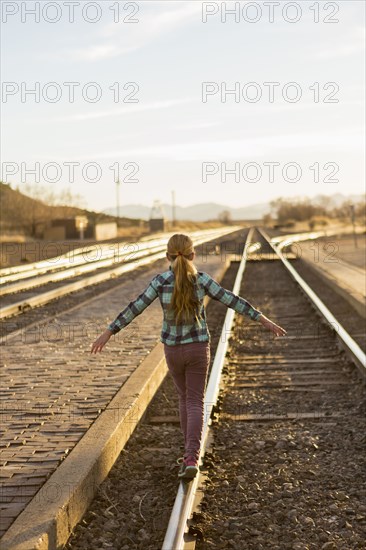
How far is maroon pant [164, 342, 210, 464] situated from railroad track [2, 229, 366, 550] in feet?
0.97

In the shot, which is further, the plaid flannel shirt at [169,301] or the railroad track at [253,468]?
the plaid flannel shirt at [169,301]

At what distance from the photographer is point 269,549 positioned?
16.8 ft

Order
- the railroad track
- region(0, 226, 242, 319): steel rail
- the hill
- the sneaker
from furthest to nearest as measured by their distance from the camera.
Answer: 1. the hill
2. region(0, 226, 242, 319): steel rail
3. the sneaker
4. the railroad track

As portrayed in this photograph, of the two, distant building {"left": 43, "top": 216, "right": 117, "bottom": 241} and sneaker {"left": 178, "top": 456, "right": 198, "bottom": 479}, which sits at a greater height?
distant building {"left": 43, "top": 216, "right": 117, "bottom": 241}

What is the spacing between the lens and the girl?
595cm

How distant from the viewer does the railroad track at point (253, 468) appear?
17.6 ft

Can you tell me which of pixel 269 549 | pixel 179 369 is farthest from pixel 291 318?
pixel 269 549

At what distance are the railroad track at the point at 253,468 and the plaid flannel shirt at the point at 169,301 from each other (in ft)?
3.16

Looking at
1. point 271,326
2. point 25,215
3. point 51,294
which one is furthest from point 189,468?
point 25,215

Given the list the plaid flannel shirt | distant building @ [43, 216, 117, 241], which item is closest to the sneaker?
the plaid flannel shirt

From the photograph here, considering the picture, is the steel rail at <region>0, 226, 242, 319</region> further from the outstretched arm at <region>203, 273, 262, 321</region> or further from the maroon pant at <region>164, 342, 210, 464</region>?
the outstretched arm at <region>203, 273, 262, 321</region>

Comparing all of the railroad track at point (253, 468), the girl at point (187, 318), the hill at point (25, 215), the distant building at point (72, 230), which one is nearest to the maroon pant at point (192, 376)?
the girl at point (187, 318)

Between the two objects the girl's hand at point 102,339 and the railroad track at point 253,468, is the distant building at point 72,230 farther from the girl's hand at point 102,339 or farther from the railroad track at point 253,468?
the girl's hand at point 102,339

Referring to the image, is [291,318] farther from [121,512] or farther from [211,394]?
[121,512]
